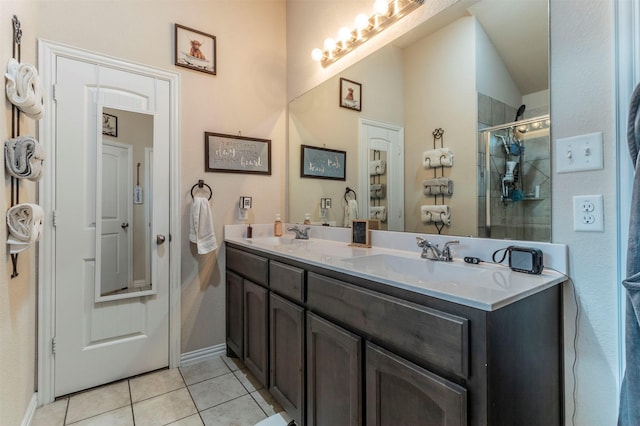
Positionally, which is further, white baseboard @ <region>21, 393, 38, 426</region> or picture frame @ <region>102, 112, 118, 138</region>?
picture frame @ <region>102, 112, 118, 138</region>

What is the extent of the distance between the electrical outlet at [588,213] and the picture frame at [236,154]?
199cm

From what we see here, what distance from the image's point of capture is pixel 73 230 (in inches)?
70.0

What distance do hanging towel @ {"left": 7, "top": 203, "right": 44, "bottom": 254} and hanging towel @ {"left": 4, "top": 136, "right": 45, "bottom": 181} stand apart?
5.3 inches

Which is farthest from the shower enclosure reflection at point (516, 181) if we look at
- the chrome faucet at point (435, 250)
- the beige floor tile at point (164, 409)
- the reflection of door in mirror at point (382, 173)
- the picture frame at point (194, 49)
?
the picture frame at point (194, 49)

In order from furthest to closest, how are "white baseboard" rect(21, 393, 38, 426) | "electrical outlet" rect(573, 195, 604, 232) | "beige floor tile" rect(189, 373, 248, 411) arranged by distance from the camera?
1. "beige floor tile" rect(189, 373, 248, 411)
2. "white baseboard" rect(21, 393, 38, 426)
3. "electrical outlet" rect(573, 195, 604, 232)

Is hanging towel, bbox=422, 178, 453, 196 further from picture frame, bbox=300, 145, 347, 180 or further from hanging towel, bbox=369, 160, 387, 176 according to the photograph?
picture frame, bbox=300, 145, 347, 180

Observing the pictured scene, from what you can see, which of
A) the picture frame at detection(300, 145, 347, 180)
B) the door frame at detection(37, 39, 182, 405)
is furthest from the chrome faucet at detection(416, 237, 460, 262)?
the door frame at detection(37, 39, 182, 405)

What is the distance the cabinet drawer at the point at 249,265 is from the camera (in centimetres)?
169

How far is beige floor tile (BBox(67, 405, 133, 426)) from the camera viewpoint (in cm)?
154

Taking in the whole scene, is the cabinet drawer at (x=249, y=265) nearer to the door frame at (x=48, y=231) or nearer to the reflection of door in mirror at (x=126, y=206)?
the reflection of door in mirror at (x=126, y=206)

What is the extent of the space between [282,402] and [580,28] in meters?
1.98

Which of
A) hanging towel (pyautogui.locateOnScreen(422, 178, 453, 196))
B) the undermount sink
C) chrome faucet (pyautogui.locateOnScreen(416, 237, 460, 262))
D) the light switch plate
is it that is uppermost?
the light switch plate

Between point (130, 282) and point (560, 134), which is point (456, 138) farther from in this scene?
point (130, 282)

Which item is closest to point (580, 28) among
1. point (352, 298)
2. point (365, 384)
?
point (352, 298)
